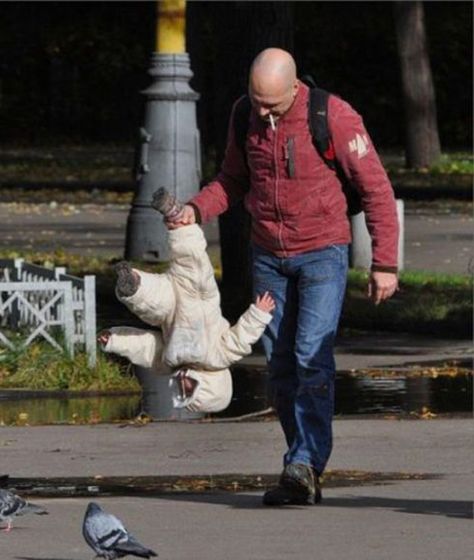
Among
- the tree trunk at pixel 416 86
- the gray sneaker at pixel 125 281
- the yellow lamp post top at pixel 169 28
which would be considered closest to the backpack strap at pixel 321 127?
the gray sneaker at pixel 125 281

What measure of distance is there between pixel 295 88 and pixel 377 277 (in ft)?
2.60

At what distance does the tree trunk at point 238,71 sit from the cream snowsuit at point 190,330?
7.61 meters

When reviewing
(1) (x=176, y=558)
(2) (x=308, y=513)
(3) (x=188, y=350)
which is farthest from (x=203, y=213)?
(1) (x=176, y=558)

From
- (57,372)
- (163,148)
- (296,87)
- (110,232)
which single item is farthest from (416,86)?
(296,87)

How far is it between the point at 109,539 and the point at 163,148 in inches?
494

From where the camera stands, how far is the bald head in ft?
26.2

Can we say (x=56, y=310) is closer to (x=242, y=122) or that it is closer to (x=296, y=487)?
(x=242, y=122)

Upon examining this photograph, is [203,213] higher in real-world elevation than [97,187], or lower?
lower

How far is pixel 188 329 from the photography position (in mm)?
8133

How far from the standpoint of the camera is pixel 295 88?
8.11 m

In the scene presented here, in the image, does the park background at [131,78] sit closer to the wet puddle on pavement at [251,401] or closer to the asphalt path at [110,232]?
the asphalt path at [110,232]

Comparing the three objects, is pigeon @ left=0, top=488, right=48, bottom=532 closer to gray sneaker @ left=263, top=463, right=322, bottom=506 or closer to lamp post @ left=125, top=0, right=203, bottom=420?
gray sneaker @ left=263, top=463, right=322, bottom=506

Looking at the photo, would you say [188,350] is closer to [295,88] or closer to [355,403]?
[295,88]

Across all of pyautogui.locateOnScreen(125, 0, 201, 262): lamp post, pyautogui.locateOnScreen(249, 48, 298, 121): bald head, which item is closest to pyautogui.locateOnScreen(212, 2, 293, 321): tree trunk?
pyautogui.locateOnScreen(125, 0, 201, 262): lamp post
